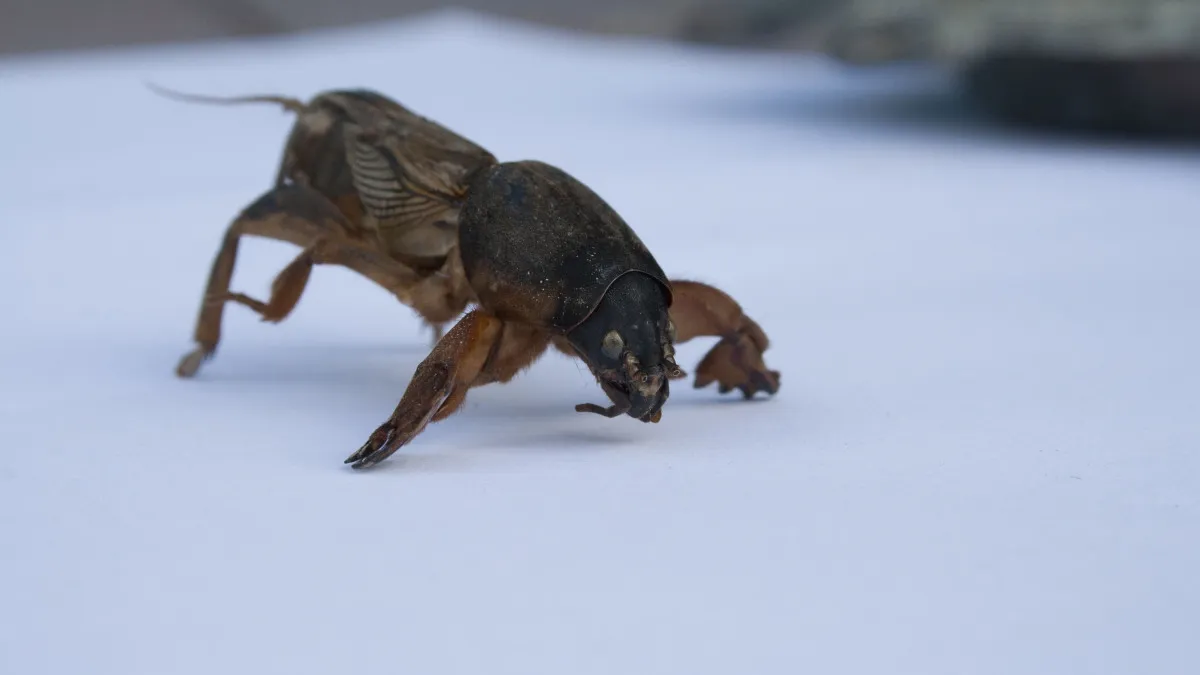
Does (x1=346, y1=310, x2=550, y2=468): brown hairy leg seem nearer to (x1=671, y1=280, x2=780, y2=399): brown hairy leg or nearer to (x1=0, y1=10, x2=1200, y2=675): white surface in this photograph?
(x1=0, y1=10, x2=1200, y2=675): white surface

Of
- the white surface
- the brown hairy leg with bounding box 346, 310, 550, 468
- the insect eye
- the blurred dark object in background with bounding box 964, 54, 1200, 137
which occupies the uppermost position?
the blurred dark object in background with bounding box 964, 54, 1200, 137

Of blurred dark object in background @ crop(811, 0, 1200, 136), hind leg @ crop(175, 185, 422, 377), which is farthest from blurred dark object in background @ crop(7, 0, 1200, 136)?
hind leg @ crop(175, 185, 422, 377)

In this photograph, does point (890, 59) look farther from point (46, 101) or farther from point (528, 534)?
point (528, 534)

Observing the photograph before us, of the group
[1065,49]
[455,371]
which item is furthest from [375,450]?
[1065,49]

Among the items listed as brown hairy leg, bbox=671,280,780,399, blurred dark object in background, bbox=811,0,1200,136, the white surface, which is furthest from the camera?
blurred dark object in background, bbox=811,0,1200,136

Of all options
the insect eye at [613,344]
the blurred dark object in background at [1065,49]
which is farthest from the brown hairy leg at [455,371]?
the blurred dark object in background at [1065,49]

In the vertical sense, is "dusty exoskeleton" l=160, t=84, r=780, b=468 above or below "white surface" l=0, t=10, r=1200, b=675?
above

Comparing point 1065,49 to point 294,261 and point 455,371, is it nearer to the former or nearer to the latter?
point 294,261

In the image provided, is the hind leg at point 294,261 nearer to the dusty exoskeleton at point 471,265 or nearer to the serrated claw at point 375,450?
the dusty exoskeleton at point 471,265
